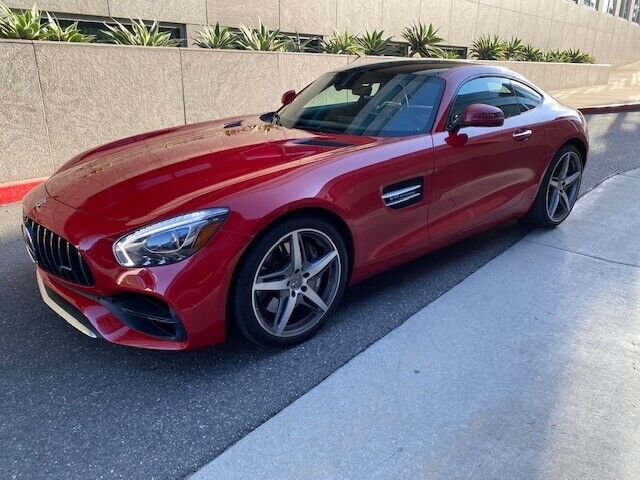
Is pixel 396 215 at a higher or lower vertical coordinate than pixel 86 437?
higher

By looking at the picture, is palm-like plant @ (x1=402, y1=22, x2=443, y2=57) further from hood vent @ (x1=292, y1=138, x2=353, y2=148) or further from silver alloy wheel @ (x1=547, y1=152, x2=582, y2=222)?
hood vent @ (x1=292, y1=138, x2=353, y2=148)

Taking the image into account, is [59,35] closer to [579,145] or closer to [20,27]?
[20,27]

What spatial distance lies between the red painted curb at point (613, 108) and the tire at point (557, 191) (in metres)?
8.79

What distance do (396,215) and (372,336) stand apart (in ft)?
2.35

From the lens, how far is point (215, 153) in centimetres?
305

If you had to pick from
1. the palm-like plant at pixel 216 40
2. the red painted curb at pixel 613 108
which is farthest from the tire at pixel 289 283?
the red painted curb at pixel 613 108

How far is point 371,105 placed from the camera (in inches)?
144

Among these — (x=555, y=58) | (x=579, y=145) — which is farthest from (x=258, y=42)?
(x=555, y=58)

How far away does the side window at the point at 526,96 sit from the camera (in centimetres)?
430

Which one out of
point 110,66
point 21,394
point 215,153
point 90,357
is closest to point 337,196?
point 215,153

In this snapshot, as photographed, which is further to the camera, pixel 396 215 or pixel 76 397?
pixel 396 215

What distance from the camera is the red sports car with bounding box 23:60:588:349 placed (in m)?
2.44

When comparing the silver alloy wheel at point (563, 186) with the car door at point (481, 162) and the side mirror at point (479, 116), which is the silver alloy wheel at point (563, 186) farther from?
the side mirror at point (479, 116)

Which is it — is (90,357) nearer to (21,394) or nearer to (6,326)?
(21,394)
